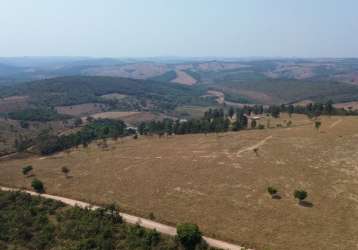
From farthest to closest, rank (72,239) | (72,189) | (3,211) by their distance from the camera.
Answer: (72,189) < (3,211) < (72,239)

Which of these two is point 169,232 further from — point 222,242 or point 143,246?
point 222,242

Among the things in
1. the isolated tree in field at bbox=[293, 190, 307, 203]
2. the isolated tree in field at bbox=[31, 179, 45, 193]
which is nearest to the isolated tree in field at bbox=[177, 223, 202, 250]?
the isolated tree in field at bbox=[293, 190, 307, 203]

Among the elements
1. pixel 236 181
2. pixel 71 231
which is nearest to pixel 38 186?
pixel 71 231

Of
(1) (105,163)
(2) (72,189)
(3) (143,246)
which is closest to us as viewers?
(3) (143,246)

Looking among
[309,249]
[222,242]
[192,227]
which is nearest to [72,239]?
[192,227]

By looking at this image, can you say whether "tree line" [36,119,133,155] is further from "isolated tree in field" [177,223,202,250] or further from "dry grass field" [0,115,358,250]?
"isolated tree in field" [177,223,202,250]

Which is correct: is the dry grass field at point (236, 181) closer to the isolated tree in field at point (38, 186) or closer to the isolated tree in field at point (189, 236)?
the isolated tree in field at point (38, 186)

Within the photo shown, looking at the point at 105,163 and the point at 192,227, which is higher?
A: the point at 192,227
